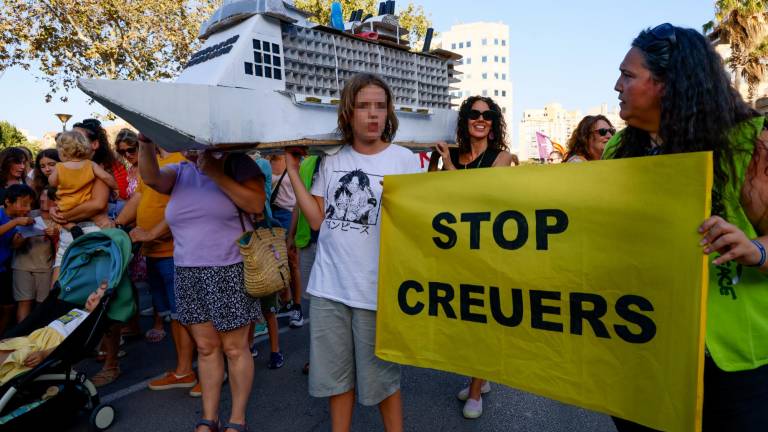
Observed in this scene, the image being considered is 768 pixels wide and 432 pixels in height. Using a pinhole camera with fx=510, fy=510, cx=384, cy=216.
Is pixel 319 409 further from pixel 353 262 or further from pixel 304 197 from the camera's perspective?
pixel 304 197

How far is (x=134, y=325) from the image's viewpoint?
5.36 metres

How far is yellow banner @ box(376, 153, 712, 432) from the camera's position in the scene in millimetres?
1607

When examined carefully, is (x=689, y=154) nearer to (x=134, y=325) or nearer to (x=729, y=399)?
(x=729, y=399)

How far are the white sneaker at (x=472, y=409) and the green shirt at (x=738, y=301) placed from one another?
2.09m

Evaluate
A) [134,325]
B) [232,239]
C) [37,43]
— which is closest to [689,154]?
[232,239]

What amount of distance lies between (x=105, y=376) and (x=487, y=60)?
4293 inches

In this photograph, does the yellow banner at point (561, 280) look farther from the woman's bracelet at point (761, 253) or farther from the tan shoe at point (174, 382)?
the tan shoe at point (174, 382)

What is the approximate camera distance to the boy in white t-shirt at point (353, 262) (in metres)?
2.41

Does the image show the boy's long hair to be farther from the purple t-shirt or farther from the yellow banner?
the purple t-shirt

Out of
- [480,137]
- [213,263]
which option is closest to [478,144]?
[480,137]

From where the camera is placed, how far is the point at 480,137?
11.6 ft

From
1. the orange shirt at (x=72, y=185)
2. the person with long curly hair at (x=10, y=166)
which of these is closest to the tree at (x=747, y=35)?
the orange shirt at (x=72, y=185)

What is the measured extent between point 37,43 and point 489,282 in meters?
19.1

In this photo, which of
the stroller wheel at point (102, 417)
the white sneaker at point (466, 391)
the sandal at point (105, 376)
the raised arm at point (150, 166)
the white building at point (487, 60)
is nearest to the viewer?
the raised arm at point (150, 166)
